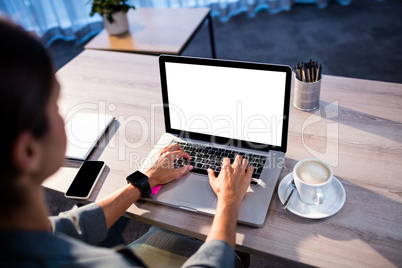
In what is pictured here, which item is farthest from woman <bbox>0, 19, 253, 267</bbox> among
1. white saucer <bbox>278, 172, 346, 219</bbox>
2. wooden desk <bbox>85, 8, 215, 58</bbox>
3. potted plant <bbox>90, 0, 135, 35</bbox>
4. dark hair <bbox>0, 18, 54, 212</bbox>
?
potted plant <bbox>90, 0, 135, 35</bbox>

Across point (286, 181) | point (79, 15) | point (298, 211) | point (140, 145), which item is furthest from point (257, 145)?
point (79, 15)

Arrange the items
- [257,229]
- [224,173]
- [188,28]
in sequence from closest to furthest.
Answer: [257,229]
[224,173]
[188,28]

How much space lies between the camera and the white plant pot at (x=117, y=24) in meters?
2.01

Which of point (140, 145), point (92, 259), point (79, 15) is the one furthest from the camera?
point (79, 15)

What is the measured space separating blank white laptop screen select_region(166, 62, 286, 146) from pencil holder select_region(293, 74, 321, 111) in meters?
0.26

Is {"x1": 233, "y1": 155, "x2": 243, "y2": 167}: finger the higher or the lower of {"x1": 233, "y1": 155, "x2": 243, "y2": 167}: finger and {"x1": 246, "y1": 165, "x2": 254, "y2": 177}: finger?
the higher

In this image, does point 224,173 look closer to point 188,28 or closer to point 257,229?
point 257,229

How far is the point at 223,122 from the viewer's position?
1.08 metres

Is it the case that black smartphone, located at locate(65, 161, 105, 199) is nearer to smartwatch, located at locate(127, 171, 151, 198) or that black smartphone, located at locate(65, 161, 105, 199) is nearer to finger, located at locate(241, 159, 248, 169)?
smartwatch, located at locate(127, 171, 151, 198)

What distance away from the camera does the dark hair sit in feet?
1.49

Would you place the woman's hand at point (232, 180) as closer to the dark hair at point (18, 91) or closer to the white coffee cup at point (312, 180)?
the white coffee cup at point (312, 180)

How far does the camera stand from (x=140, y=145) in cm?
119

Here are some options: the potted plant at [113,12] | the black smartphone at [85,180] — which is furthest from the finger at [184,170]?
the potted plant at [113,12]

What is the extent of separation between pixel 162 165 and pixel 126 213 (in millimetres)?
174
